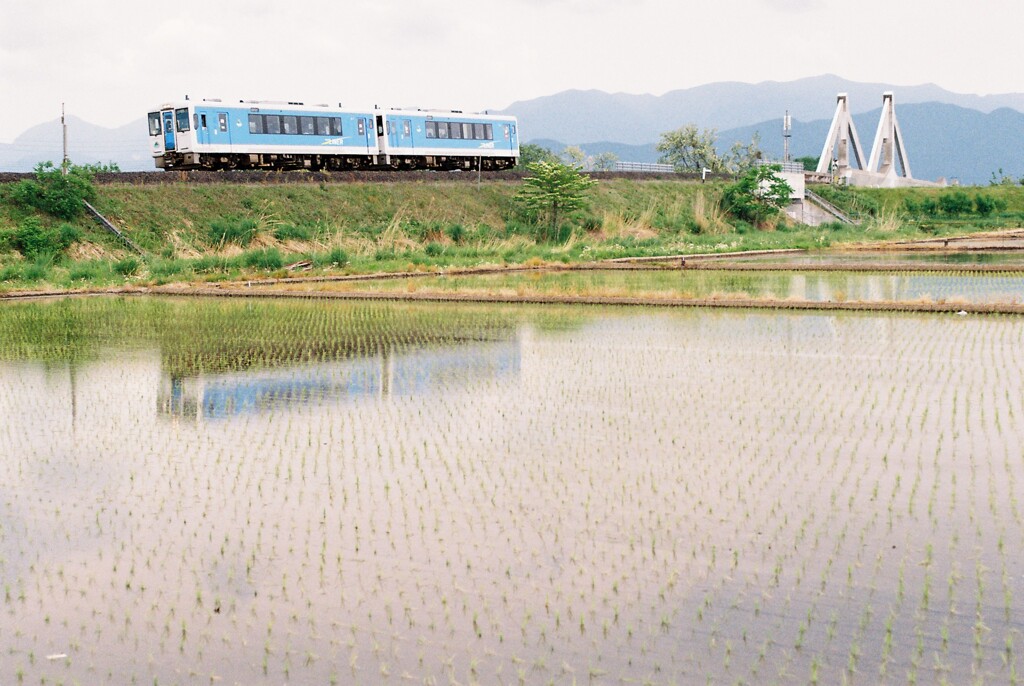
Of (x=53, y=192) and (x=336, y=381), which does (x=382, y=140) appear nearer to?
(x=53, y=192)

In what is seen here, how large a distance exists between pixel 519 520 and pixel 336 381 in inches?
270

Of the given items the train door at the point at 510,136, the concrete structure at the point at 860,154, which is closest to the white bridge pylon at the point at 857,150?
the concrete structure at the point at 860,154

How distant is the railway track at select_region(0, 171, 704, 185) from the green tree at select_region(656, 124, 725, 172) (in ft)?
135

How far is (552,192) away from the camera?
49.0 m

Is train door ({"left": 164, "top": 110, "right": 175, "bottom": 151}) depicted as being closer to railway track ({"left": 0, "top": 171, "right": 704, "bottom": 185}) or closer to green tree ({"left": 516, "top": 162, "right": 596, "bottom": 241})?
railway track ({"left": 0, "top": 171, "right": 704, "bottom": 185})

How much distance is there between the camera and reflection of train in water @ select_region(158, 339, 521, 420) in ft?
43.3

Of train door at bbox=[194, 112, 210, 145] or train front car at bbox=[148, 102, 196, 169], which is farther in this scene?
train front car at bbox=[148, 102, 196, 169]

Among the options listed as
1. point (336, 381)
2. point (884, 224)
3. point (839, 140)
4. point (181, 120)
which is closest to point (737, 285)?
point (336, 381)

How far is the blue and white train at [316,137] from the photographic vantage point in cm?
3934

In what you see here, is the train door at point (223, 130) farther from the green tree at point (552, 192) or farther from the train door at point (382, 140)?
the green tree at point (552, 192)

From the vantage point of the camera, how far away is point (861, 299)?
23859 mm

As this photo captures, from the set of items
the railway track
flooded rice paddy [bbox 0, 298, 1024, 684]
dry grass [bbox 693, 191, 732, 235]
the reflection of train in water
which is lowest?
flooded rice paddy [bbox 0, 298, 1024, 684]

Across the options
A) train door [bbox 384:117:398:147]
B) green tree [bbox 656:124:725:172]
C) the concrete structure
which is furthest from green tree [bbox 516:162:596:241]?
green tree [bbox 656:124:725:172]

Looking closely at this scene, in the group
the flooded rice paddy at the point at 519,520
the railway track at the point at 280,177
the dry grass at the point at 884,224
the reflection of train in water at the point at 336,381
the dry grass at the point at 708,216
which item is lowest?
the flooded rice paddy at the point at 519,520
